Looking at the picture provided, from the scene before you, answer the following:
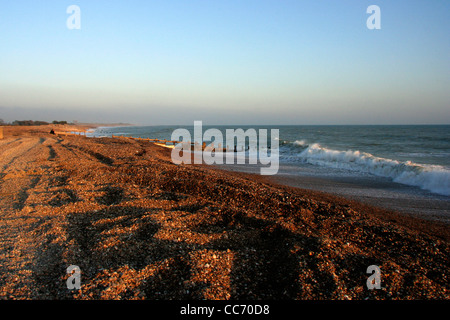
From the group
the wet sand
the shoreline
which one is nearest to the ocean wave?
the shoreline

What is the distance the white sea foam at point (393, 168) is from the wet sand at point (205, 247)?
5.17 m

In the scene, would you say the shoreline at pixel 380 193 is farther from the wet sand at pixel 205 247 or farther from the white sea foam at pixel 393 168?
the wet sand at pixel 205 247

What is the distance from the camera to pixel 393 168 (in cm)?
1366

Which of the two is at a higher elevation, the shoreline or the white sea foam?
the white sea foam

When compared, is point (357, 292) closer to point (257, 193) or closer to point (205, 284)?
point (205, 284)

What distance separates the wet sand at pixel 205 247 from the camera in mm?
3463

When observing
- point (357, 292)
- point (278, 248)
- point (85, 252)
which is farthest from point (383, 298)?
point (85, 252)

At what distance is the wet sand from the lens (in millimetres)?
3463

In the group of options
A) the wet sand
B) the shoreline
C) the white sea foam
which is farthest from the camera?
the white sea foam

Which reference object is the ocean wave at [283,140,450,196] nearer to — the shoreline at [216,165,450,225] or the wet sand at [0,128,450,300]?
the shoreline at [216,165,450,225]

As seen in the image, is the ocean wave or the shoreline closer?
the shoreline

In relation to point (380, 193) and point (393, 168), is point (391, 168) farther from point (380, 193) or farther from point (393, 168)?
point (380, 193)

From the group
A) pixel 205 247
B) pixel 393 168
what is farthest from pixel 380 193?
pixel 205 247

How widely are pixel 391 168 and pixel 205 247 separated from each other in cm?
1273
